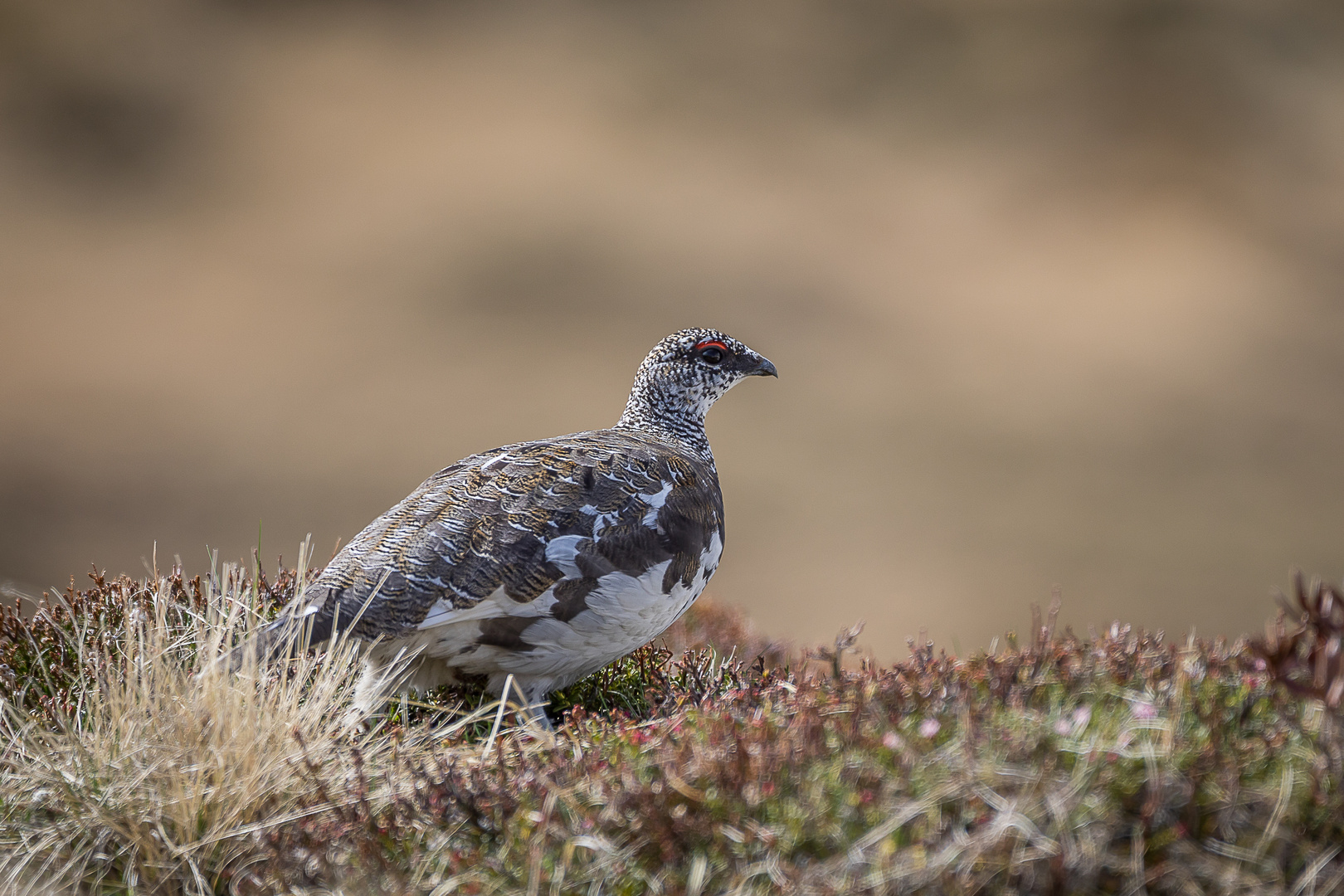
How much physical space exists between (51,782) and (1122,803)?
A: 10.9 ft

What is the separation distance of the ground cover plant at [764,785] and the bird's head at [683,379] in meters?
1.98

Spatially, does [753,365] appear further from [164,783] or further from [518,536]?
[164,783]

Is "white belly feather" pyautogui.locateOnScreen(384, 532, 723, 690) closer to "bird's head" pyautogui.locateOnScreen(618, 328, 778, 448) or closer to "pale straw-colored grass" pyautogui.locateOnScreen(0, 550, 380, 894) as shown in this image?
"pale straw-colored grass" pyautogui.locateOnScreen(0, 550, 380, 894)

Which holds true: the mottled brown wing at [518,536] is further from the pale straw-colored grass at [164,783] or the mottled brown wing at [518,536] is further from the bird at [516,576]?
the pale straw-colored grass at [164,783]

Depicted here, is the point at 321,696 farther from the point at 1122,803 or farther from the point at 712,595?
the point at 712,595

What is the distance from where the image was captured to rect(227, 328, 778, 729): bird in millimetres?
3787

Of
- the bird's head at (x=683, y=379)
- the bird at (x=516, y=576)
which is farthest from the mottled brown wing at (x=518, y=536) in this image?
the bird's head at (x=683, y=379)

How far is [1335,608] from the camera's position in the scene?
2551 millimetres

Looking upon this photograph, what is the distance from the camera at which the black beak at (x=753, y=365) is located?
5.77 meters

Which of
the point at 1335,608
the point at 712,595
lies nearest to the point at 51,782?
the point at 1335,608

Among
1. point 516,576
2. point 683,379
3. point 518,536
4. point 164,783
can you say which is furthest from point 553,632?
point 683,379

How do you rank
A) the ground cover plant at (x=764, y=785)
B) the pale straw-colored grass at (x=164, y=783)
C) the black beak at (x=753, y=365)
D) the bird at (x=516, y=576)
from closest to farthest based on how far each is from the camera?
the ground cover plant at (x=764, y=785), the pale straw-colored grass at (x=164, y=783), the bird at (x=516, y=576), the black beak at (x=753, y=365)

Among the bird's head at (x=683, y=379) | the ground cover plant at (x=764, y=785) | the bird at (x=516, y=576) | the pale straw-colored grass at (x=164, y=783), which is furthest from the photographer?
the bird's head at (x=683, y=379)

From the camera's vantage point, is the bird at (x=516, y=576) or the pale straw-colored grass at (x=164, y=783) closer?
the pale straw-colored grass at (x=164, y=783)
